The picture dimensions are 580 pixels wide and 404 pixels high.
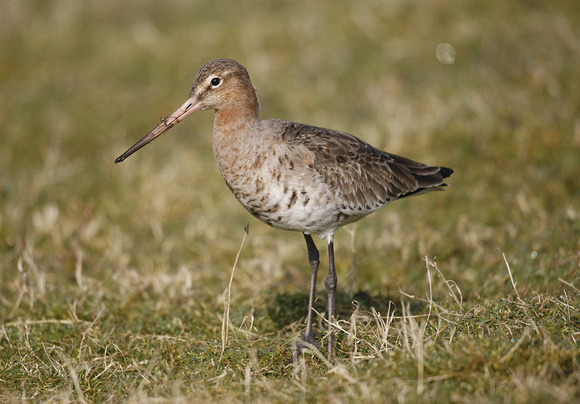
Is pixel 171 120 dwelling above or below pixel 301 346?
above

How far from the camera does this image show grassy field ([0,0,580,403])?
432 centimetres

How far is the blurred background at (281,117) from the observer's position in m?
6.64

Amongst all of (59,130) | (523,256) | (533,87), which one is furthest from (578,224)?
(59,130)

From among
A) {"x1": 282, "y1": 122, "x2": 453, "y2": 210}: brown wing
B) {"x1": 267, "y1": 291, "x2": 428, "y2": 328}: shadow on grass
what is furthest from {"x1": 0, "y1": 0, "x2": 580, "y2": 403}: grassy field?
{"x1": 282, "y1": 122, "x2": 453, "y2": 210}: brown wing

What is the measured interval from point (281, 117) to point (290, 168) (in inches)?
205

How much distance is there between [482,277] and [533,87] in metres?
4.32

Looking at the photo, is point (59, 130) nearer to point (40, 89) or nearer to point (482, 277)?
point (40, 89)

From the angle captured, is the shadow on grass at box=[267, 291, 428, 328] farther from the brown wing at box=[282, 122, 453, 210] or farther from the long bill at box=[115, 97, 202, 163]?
the long bill at box=[115, 97, 202, 163]

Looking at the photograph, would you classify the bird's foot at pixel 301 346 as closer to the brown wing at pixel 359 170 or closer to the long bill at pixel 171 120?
the brown wing at pixel 359 170

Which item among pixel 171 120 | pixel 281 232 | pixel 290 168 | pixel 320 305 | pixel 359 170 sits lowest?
pixel 320 305

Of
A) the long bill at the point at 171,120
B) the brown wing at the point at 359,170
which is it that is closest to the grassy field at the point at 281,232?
the brown wing at the point at 359,170

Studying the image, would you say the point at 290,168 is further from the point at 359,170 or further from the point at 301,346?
the point at 301,346

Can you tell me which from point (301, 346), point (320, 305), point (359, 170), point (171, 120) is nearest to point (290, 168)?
point (359, 170)

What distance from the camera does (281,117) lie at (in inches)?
395
